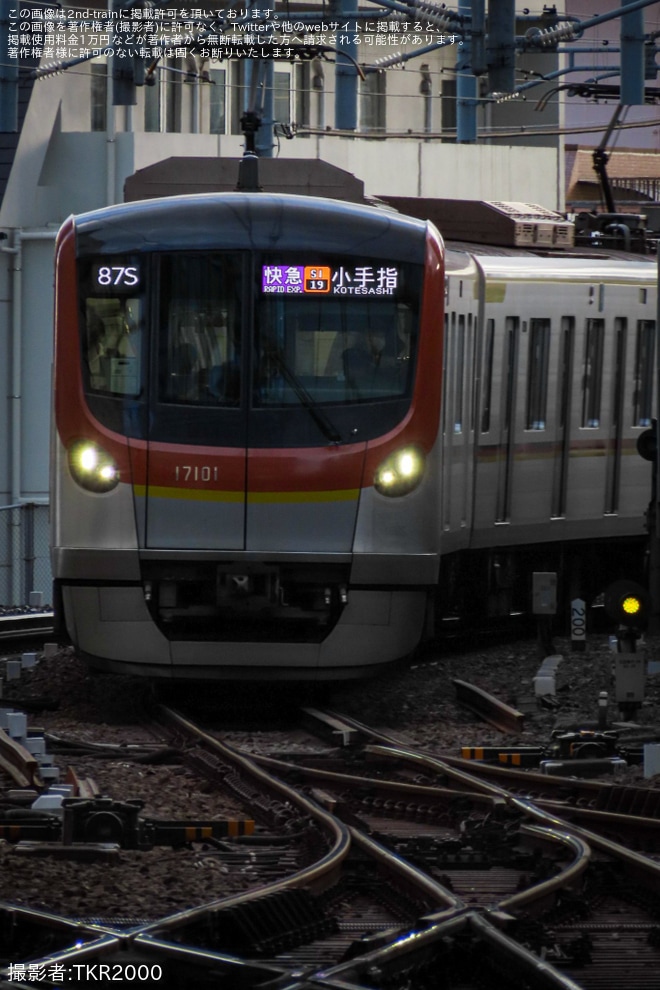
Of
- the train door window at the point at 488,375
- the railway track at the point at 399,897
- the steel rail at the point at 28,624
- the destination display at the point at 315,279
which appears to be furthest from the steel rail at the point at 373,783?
the steel rail at the point at 28,624

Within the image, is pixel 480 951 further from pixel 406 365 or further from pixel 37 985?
pixel 406 365

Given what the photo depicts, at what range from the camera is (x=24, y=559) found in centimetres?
2481

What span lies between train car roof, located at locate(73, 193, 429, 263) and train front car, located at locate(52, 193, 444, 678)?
12 mm

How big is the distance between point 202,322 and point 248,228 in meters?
0.61

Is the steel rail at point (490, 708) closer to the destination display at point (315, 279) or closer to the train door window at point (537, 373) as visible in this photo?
the destination display at point (315, 279)

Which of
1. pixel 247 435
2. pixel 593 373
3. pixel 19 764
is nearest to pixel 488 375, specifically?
pixel 593 373

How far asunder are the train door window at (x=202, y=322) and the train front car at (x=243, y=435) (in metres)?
0.01

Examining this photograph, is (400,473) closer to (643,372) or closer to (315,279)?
(315,279)

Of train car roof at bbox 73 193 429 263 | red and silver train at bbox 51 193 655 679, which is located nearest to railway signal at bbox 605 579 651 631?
red and silver train at bbox 51 193 655 679

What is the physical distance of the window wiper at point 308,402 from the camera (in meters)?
12.2

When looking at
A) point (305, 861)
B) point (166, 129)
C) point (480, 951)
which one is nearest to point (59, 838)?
point (305, 861)

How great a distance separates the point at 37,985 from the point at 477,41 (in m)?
17.5

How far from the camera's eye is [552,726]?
41.1 feet

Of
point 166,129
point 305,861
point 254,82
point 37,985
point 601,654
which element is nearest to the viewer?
point 37,985
